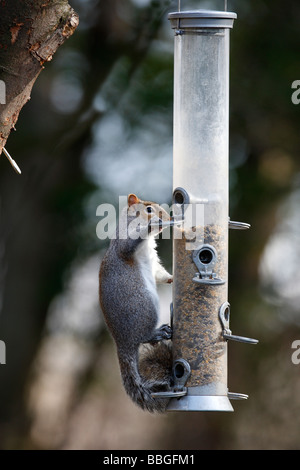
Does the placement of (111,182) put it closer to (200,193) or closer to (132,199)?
(132,199)

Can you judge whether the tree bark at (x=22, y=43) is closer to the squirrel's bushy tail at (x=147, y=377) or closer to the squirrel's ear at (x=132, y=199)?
the squirrel's ear at (x=132, y=199)

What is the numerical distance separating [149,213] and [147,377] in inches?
22.3

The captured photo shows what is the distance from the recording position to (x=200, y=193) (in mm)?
3291

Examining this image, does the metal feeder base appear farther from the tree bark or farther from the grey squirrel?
the tree bark

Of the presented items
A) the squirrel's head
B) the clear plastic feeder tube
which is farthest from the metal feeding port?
the squirrel's head

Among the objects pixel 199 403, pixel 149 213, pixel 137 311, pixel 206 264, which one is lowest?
pixel 199 403

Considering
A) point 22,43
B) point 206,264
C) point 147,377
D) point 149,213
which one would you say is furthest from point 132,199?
point 22,43

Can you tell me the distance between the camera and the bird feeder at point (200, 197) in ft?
10.7

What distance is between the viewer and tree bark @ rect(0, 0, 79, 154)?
103 inches

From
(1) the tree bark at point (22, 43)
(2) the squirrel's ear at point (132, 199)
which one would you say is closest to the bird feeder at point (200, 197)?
(2) the squirrel's ear at point (132, 199)

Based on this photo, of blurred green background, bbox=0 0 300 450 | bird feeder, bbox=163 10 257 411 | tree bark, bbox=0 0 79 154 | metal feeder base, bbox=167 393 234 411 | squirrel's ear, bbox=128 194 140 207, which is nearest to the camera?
tree bark, bbox=0 0 79 154

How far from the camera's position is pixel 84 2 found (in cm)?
606
